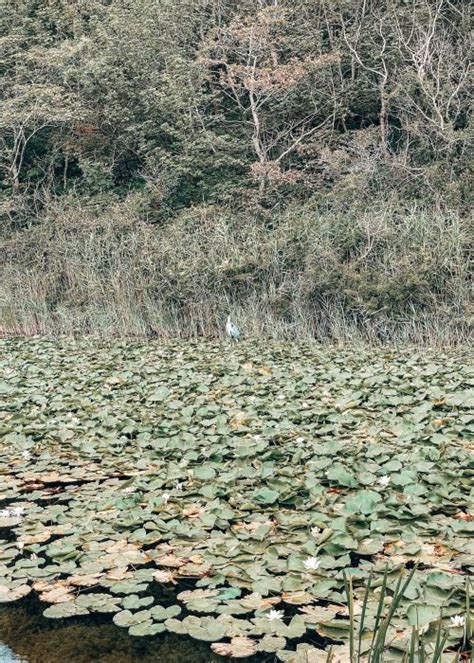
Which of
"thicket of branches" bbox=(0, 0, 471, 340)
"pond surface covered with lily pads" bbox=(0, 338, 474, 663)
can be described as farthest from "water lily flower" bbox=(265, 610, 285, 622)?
"thicket of branches" bbox=(0, 0, 471, 340)

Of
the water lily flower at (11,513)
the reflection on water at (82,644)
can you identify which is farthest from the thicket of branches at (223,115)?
the reflection on water at (82,644)

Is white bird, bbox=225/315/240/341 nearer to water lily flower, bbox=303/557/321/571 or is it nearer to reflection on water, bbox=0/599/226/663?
water lily flower, bbox=303/557/321/571

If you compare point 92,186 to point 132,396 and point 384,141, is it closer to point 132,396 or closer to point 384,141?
point 384,141

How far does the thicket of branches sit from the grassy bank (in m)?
0.30

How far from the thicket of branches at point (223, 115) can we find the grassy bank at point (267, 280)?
296 mm

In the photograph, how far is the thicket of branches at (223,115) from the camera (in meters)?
12.7

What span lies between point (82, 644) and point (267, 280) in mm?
8550

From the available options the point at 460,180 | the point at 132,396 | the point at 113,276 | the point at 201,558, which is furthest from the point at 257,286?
the point at 201,558

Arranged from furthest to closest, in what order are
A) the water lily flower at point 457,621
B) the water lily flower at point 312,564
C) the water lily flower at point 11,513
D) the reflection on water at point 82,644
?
1. the water lily flower at point 11,513
2. the water lily flower at point 312,564
3. the reflection on water at point 82,644
4. the water lily flower at point 457,621

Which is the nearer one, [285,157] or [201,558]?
[201,558]

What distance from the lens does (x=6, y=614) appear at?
8.23 feet

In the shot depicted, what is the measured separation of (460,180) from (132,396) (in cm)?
814

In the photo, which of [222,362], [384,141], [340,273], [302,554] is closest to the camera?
[302,554]

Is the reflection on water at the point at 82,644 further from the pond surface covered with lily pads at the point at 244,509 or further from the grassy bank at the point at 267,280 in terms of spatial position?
the grassy bank at the point at 267,280
